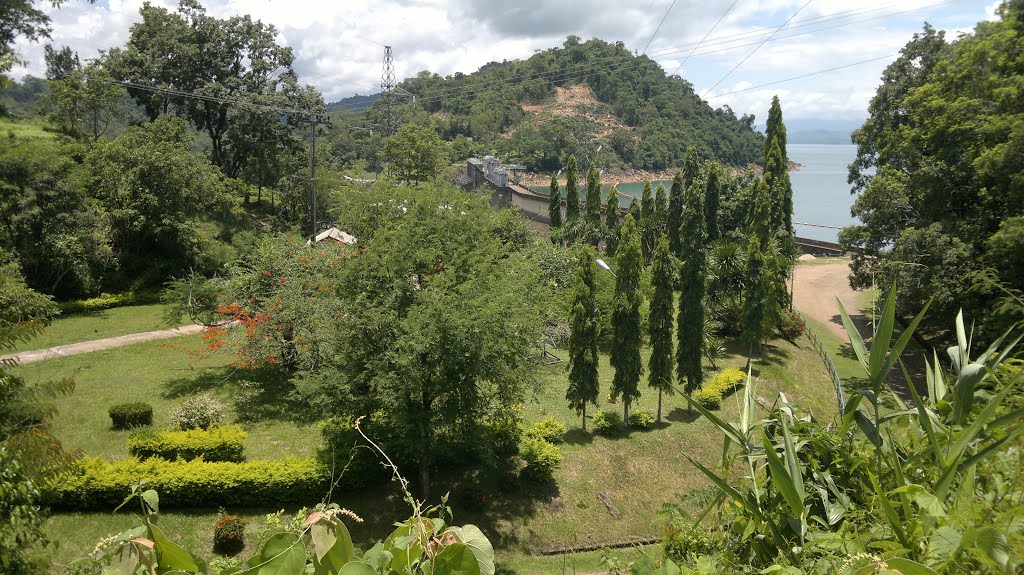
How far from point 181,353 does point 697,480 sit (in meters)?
14.5

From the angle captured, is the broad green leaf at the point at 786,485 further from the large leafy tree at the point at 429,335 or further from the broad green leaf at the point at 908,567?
the large leafy tree at the point at 429,335

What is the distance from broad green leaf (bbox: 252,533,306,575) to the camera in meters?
1.17

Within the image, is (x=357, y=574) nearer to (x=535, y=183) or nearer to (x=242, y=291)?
(x=242, y=291)

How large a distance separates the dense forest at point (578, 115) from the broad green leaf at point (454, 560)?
220 feet

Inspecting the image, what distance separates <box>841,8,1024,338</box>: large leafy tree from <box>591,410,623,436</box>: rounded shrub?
7.33 meters

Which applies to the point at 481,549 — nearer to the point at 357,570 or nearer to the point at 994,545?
the point at 357,570

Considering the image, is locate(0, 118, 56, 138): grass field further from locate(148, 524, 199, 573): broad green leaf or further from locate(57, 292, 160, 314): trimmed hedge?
locate(148, 524, 199, 573): broad green leaf

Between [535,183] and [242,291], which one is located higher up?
[535,183]

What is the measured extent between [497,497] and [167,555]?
11.0 metres

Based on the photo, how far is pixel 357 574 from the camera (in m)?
1.14

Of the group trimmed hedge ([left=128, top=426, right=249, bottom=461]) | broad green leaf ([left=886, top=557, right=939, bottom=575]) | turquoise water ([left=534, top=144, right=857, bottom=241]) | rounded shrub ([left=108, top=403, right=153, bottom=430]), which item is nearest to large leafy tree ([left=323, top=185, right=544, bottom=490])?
trimmed hedge ([left=128, top=426, right=249, bottom=461])

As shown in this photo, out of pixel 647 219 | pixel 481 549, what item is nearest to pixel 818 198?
pixel 647 219

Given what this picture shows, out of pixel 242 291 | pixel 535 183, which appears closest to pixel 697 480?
pixel 242 291

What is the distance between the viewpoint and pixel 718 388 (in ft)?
60.6
